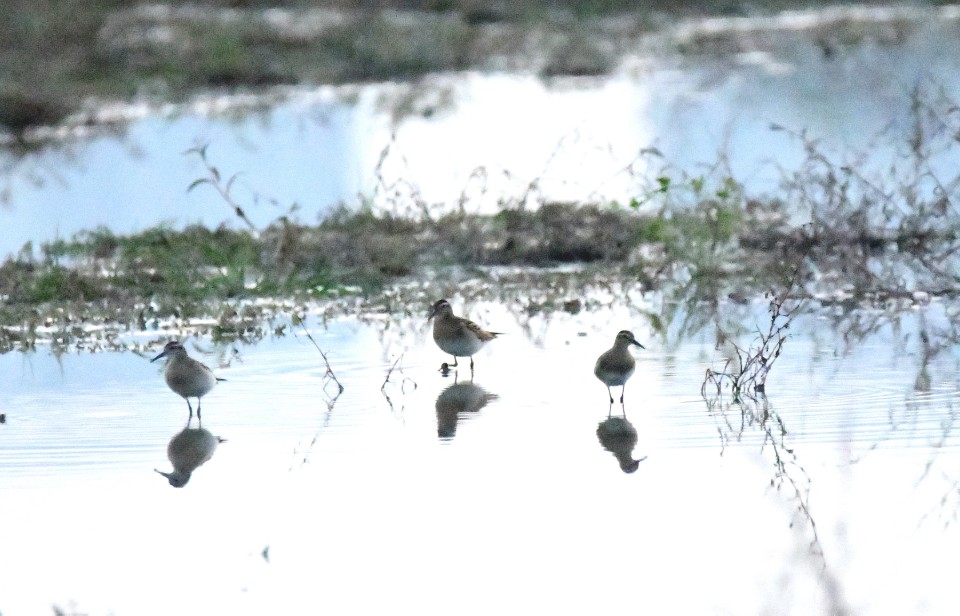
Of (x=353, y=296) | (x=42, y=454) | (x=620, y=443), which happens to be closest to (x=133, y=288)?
(x=353, y=296)

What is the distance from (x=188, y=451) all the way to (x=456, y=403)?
1.48m

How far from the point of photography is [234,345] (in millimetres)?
11461

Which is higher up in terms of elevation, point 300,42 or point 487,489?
point 300,42

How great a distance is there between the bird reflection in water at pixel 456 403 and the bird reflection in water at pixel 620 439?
637 millimetres

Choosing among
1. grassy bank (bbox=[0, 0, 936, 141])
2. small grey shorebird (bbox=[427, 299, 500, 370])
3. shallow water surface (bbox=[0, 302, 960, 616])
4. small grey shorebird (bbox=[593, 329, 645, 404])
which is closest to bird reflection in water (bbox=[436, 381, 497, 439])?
shallow water surface (bbox=[0, 302, 960, 616])

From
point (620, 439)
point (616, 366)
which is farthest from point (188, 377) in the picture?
point (620, 439)

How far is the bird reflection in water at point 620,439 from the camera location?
26.6ft

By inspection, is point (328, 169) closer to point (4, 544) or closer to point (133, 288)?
point (133, 288)

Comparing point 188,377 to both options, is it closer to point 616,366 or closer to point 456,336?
point 456,336

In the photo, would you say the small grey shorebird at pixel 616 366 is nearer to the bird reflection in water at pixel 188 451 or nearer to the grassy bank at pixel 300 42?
the bird reflection in water at pixel 188 451

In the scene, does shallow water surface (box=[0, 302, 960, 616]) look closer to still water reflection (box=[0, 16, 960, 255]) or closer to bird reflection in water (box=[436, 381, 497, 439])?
bird reflection in water (box=[436, 381, 497, 439])

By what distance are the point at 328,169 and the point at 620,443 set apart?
1145cm

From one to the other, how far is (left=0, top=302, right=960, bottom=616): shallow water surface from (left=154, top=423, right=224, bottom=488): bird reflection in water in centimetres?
6

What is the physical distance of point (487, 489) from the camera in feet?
25.2
